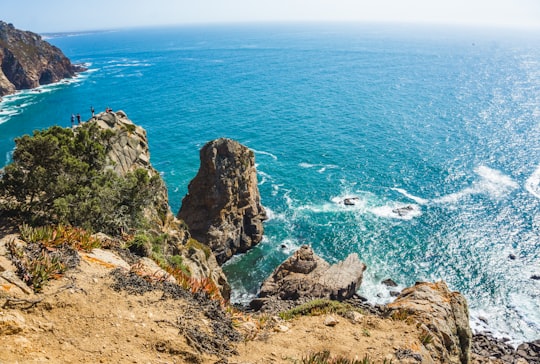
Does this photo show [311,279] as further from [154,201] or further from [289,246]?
[154,201]

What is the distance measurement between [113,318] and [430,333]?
21.2 metres

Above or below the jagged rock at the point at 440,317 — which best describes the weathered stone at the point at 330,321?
above

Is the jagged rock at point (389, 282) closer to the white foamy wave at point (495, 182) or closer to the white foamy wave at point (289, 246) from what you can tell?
the white foamy wave at point (289, 246)

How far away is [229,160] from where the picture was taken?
6103 cm

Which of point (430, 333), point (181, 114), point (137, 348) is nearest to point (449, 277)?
point (430, 333)

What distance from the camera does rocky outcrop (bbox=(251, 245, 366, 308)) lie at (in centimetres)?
4769

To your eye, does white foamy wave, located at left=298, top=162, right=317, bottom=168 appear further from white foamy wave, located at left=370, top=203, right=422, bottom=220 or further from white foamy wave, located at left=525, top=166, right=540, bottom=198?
white foamy wave, located at left=525, top=166, right=540, bottom=198

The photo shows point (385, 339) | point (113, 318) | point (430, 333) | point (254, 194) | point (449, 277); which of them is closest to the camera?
point (113, 318)

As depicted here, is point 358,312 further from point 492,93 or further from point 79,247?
point 492,93

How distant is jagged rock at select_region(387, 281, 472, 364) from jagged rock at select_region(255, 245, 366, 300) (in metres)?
16.2

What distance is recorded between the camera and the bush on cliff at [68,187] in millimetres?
25312

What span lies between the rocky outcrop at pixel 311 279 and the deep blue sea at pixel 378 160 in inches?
183

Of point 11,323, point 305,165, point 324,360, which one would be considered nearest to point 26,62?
point 305,165

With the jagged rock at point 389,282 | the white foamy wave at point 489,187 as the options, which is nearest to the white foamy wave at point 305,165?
the white foamy wave at point 489,187
